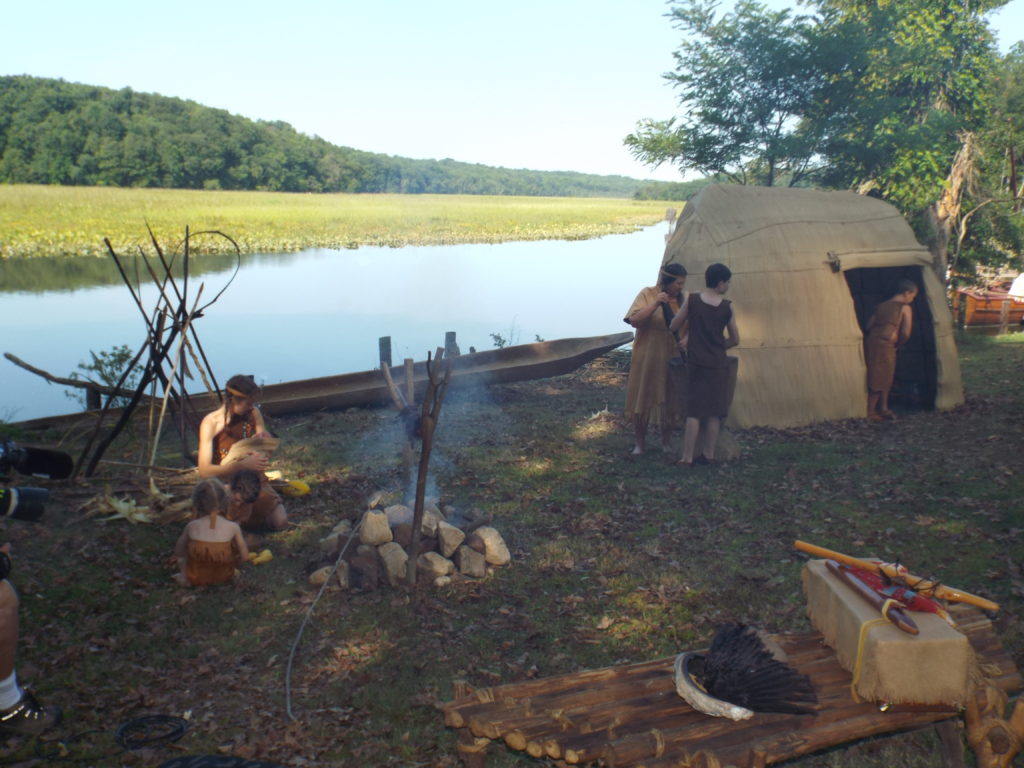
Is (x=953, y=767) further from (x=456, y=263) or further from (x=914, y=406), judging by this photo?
(x=456, y=263)

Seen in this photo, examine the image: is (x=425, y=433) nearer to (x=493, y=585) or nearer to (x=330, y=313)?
(x=493, y=585)

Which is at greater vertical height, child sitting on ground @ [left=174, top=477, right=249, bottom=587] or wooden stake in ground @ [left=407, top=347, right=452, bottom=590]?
wooden stake in ground @ [left=407, top=347, right=452, bottom=590]

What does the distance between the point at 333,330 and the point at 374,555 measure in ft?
59.7

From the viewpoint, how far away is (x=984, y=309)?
61.5 feet

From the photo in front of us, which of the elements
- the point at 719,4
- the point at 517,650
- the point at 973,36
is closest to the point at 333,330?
the point at 719,4

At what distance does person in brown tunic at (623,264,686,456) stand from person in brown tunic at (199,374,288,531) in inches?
151

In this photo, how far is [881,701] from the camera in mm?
3445

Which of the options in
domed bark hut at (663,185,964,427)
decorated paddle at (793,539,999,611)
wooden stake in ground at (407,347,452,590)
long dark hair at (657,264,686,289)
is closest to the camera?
decorated paddle at (793,539,999,611)

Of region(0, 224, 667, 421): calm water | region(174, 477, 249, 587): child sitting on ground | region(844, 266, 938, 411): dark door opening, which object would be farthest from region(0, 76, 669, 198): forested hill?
region(174, 477, 249, 587): child sitting on ground

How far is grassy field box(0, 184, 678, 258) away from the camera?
35000mm

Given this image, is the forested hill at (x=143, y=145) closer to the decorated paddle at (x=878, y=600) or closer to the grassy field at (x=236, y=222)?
the grassy field at (x=236, y=222)

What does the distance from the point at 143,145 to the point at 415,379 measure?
5549 centimetres

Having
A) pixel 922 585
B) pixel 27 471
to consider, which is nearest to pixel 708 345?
pixel 922 585

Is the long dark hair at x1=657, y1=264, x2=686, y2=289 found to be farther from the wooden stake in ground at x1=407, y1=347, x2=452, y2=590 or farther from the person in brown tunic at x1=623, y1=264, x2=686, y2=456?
the wooden stake in ground at x1=407, y1=347, x2=452, y2=590
